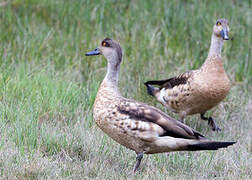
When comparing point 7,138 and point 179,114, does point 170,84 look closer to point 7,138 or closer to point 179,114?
point 179,114

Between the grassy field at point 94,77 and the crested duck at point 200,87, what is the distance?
0.29 m

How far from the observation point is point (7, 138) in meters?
4.97

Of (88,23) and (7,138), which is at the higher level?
(88,23)

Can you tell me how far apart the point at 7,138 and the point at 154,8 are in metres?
4.89

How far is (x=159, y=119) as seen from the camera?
469 centimetres

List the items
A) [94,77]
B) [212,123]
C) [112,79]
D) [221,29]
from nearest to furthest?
[112,79] < [221,29] < [212,123] < [94,77]

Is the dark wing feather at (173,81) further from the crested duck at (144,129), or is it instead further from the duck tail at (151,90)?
the crested duck at (144,129)

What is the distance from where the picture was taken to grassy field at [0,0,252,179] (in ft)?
15.9

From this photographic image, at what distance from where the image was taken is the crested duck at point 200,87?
20.1 ft

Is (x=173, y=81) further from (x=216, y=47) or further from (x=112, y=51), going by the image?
(x=112, y=51)

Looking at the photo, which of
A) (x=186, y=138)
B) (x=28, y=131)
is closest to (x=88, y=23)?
(x=28, y=131)

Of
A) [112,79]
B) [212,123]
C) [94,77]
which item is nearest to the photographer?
[112,79]

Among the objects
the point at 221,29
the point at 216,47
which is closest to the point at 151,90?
the point at 216,47

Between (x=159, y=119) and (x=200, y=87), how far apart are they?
1.58m
